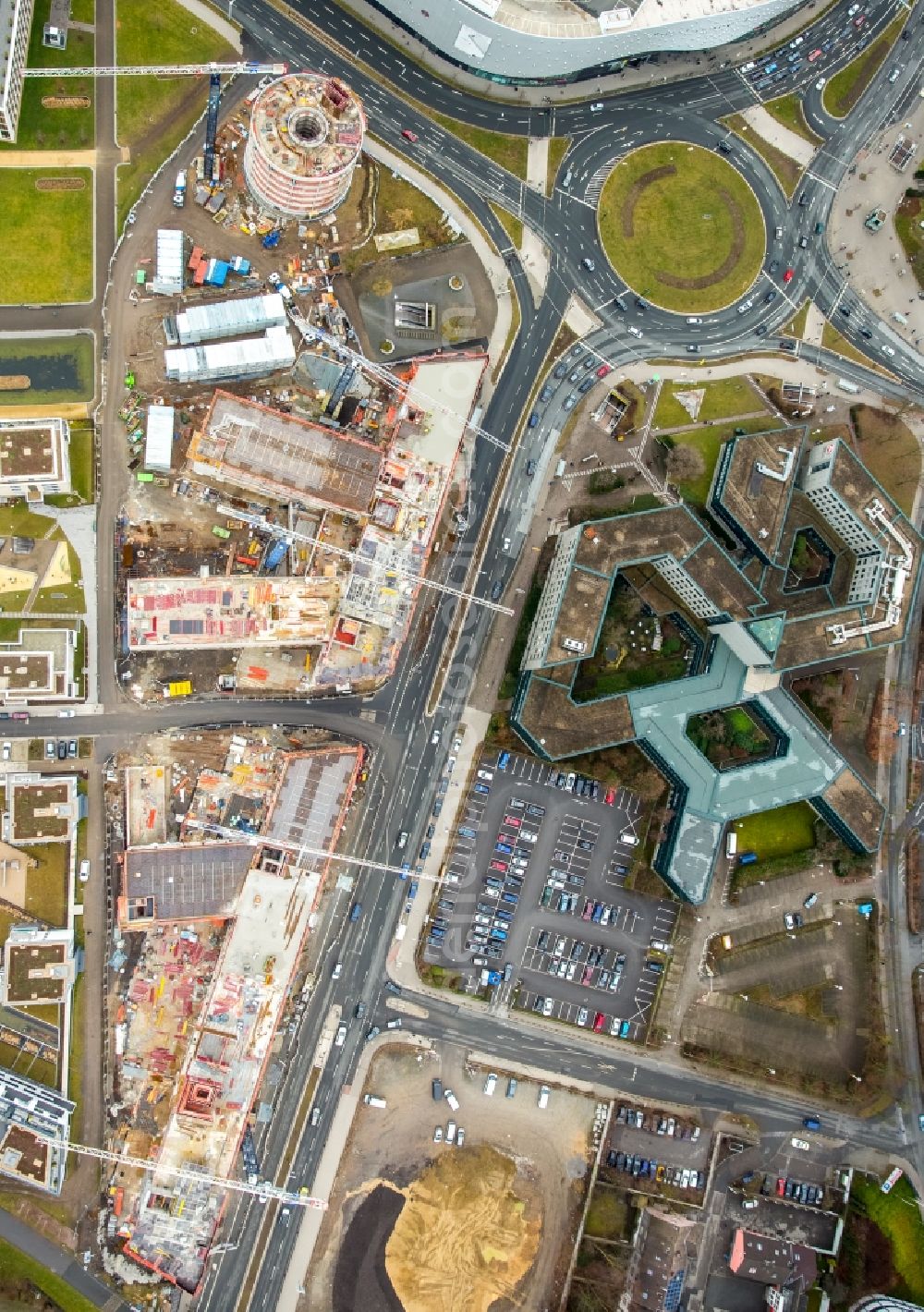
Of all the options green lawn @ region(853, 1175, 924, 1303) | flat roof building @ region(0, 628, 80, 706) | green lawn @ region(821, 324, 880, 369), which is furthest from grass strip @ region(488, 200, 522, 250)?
green lawn @ region(853, 1175, 924, 1303)

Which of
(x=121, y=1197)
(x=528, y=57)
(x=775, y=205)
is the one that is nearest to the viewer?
(x=121, y=1197)

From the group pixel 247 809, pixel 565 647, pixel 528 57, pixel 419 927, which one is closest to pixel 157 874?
pixel 247 809

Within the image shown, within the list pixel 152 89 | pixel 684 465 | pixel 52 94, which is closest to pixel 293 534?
pixel 684 465

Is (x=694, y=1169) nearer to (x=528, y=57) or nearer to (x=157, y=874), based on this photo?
Answer: (x=157, y=874)

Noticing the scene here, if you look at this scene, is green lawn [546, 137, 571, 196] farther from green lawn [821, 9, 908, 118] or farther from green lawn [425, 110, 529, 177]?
green lawn [821, 9, 908, 118]

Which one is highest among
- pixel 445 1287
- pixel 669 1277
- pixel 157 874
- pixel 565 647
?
pixel 565 647

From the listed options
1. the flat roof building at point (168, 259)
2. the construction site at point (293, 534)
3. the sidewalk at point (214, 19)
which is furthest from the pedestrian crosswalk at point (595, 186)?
the flat roof building at point (168, 259)

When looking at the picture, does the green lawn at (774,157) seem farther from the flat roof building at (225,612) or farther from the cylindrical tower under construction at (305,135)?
the flat roof building at (225,612)
